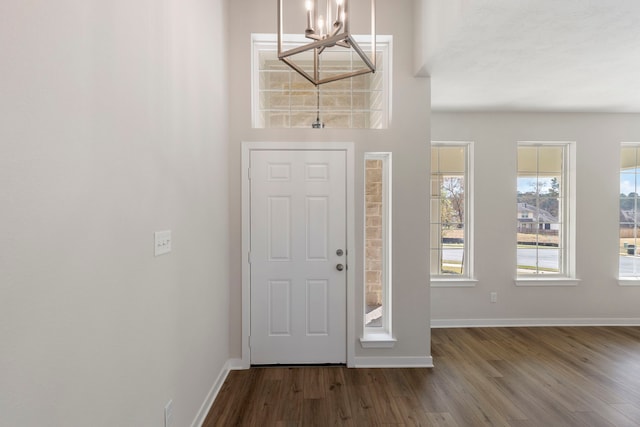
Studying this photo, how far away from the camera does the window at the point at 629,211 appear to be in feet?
12.6

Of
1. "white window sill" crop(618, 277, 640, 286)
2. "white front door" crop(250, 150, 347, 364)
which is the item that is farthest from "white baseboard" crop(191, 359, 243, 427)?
"white window sill" crop(618, 277, 640, 286)

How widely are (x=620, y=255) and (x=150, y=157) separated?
204 inches

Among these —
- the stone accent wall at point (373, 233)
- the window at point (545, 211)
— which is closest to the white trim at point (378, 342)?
the stone accent wall at point (373, 233)

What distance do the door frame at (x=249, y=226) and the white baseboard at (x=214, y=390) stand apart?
8 cm

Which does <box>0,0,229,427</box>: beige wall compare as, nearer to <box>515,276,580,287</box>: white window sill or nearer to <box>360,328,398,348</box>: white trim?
<box>360,328,398,348</box>: white trim

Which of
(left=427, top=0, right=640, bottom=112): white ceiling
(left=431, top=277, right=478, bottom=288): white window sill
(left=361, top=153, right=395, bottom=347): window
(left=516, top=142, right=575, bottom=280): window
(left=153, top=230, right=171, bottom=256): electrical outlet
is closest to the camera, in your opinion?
(left=153, top=230, right=171, bottom=256): electrical outlet

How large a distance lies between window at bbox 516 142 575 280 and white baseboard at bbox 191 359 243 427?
3.43 metres

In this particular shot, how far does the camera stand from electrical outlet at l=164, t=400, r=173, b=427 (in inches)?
60.8

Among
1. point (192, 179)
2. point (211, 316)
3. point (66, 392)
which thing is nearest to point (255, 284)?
point (211, 316)

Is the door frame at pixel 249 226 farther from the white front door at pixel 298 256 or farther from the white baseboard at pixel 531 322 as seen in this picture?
the white baseboard at pixel 531 322

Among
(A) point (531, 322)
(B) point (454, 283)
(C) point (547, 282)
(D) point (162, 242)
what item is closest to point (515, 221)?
(C) point (547, 282)

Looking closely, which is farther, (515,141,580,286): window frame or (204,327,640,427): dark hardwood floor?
(515,141,580,286): window frame

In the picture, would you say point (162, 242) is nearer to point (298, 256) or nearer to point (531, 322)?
→ point (298, 256)

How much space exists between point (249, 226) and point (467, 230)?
8.66ft
